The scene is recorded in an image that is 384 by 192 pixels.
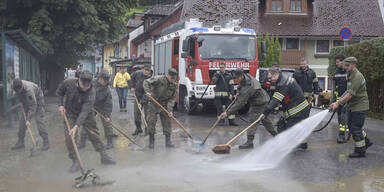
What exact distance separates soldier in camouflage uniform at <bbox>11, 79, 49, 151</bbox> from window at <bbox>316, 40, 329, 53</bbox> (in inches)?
1025

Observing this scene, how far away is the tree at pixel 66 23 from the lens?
1833 centimetres

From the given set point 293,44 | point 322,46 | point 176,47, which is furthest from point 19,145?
point 322,46

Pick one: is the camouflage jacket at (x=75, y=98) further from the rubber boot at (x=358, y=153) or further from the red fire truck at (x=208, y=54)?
the red fire truck at (x=208, y=54)

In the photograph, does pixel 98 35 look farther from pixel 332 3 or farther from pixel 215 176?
pixel 332 3

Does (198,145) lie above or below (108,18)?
below

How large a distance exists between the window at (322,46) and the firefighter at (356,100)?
24.7 meters

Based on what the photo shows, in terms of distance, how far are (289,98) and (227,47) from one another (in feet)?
18.4

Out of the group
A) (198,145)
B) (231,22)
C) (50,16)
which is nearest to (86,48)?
(50,16)

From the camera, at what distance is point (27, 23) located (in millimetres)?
19250

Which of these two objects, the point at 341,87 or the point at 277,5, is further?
the point at 277,5

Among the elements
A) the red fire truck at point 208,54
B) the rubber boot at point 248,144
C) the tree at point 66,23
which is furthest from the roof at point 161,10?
the rubber boot at point 248,144

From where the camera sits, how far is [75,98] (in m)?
6.56

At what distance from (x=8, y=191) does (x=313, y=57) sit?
93.4 feet

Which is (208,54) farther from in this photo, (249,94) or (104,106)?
(104,106)
